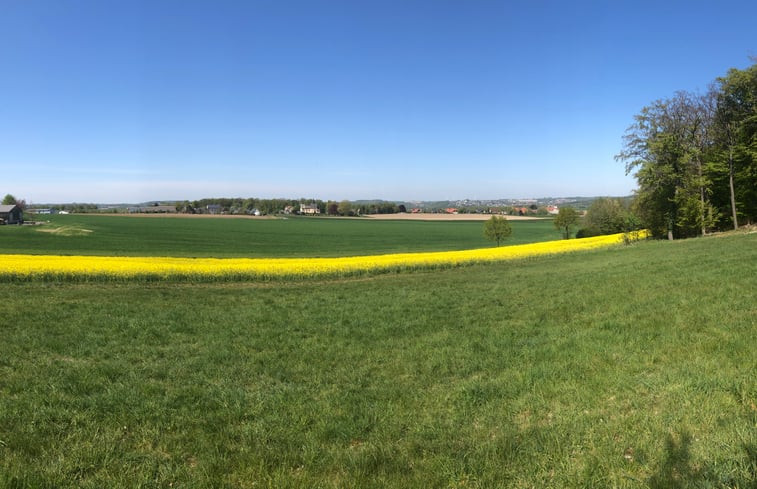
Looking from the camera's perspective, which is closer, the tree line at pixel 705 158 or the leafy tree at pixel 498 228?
the tree line at pixel 705 158

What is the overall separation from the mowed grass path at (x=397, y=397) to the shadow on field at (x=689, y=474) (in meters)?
0.01

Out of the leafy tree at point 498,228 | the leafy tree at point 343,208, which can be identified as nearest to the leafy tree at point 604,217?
the leafy tree at point 498,228

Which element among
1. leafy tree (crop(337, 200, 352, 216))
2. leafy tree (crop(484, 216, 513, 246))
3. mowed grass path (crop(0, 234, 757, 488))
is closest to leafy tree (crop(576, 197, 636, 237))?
leafy tree (crop(484, 216, 513, 246))

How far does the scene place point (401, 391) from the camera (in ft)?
19.6

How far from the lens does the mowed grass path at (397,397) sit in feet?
12.0

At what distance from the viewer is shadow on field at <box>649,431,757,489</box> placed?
2.99 m

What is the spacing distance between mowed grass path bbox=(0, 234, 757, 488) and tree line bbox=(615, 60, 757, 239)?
31.9 metres

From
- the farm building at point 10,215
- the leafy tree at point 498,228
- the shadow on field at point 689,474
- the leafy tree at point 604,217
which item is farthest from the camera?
the farm building at point 10,215

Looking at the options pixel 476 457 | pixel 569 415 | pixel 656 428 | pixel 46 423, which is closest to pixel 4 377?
pixel 46 423

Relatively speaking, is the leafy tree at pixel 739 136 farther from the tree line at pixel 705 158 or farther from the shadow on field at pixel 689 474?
the shadow on field at pixel 689 474

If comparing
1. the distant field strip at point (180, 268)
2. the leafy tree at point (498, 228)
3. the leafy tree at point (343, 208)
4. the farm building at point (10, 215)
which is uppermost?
the leafy tree at point (343, 208)

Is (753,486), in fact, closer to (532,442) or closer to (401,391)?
(532,442)

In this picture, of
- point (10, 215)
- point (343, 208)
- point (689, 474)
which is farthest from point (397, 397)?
point (343, 208)

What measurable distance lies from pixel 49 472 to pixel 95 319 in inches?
313
